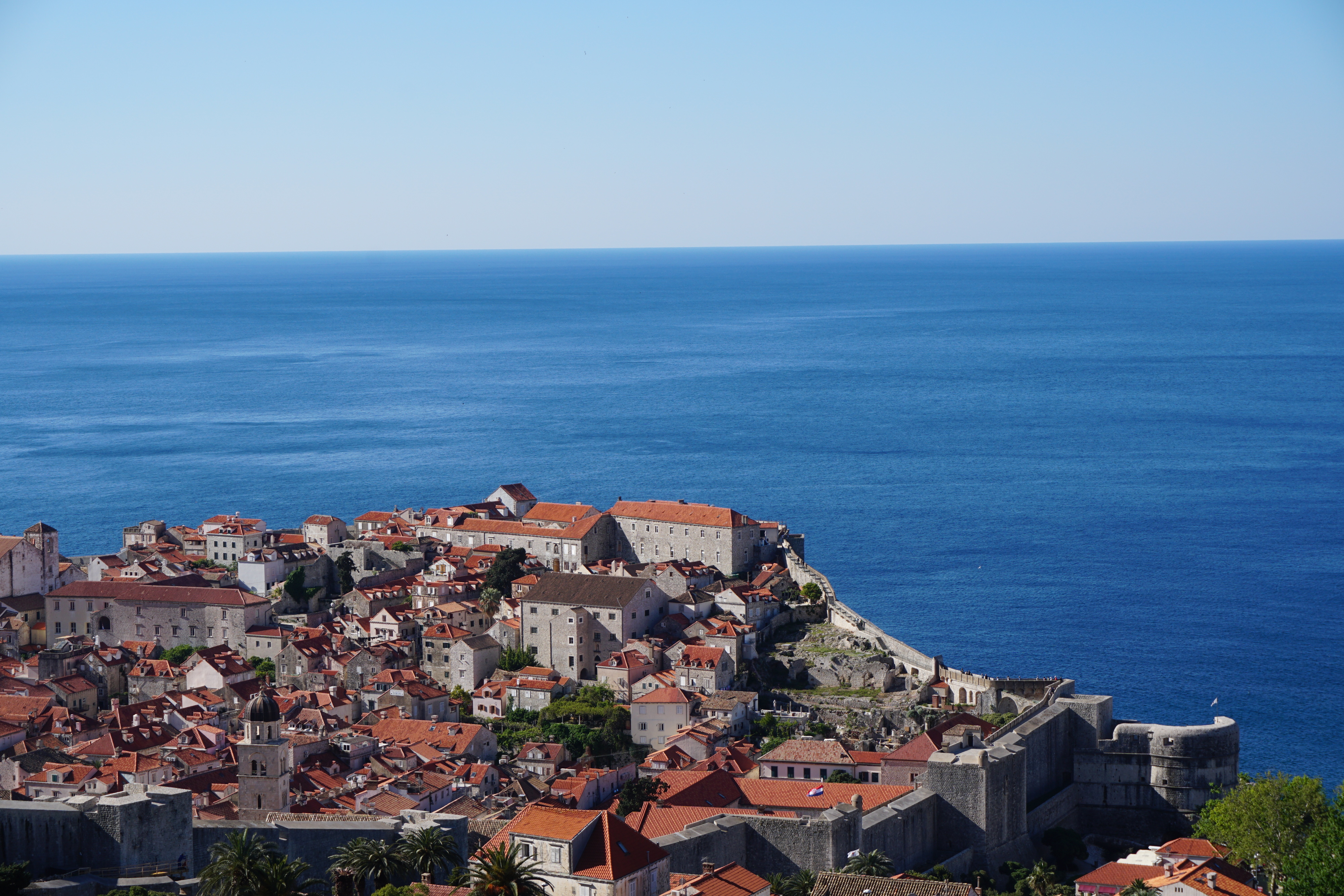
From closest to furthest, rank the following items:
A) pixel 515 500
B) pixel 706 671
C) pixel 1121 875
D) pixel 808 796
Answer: pixel 1121 875 < pixel 808 796 < pixel 706 671 < pixel 515 500

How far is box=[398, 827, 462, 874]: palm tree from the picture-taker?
76.9ft

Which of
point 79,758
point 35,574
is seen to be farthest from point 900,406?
point 79,758

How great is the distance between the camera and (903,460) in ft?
331

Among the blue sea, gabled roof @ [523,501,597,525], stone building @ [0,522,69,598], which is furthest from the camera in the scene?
gabled roof @ [523,501,597,525]

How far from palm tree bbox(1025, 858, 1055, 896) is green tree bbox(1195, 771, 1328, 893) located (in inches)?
127

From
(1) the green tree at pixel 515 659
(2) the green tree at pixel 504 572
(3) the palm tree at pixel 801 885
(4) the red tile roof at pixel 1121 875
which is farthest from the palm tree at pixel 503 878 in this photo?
(2) the green tree at pixel 504 572

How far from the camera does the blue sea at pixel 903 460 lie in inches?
2398

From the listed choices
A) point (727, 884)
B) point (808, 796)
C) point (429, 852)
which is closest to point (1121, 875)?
point (808, 796)

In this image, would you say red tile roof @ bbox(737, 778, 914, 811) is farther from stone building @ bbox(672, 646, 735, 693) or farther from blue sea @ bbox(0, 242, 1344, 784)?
blue sea @ bbox(0, 242, 1344, 784)

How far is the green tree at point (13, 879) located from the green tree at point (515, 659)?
2896cm

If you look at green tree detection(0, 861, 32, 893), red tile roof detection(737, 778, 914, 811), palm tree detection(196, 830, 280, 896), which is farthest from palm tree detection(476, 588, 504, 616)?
green tree detection(0, 861, 32, 893)

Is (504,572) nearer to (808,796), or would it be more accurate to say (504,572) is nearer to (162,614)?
(162,614)

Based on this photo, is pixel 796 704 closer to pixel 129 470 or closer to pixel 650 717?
pixel 650 717

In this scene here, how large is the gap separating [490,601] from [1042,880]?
1034 inches
